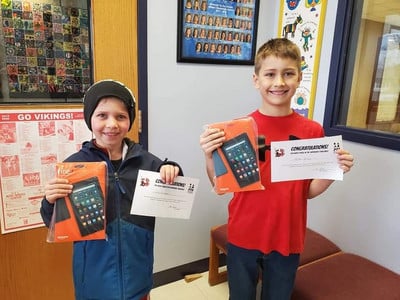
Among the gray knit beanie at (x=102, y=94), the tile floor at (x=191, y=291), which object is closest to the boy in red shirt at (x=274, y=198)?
the gray knit beanie at (x=102, y=94)

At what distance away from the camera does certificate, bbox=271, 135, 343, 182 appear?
3.31 ft

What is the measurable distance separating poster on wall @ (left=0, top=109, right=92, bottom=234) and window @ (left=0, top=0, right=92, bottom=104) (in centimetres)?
8

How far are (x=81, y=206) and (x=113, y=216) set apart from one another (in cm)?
12

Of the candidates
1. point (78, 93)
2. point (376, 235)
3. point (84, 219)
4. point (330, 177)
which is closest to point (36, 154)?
point (78, 93)

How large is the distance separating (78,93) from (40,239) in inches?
29.2

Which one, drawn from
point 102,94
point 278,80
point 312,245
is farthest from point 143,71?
point 312,245

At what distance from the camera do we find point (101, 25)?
4.95 feet

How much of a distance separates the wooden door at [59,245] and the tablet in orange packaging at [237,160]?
2.69 feet

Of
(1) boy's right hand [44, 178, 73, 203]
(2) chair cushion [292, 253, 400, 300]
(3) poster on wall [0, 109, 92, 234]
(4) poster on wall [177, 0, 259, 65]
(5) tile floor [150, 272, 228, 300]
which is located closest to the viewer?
(1) boy's right hand [44, 178, 73, 203]

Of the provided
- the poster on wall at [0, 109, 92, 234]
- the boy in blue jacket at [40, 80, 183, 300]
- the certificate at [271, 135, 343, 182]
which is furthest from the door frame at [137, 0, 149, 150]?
the certificate at [271, 135, 343, 182]

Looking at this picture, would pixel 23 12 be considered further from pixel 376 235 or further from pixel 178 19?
pixel 376 235

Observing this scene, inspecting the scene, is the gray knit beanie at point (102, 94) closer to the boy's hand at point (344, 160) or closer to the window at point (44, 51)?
the window at point (44, 51)

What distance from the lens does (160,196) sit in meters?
0.97

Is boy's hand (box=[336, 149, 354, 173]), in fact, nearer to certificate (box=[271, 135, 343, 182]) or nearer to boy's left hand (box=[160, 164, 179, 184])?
certificate (box=[271, 135, 343, 182])
